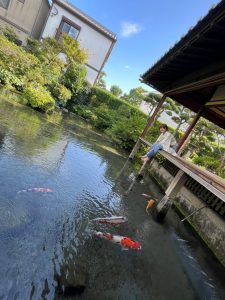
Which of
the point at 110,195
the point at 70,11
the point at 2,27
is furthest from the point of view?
the point at 70,11

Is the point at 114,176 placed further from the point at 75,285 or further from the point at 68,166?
the point at 75,285

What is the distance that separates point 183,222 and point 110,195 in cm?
229

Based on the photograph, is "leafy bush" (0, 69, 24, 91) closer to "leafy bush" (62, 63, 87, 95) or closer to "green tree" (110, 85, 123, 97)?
"leafy bush" (62, 63, 87, 95)

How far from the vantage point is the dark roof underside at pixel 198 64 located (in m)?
4.37

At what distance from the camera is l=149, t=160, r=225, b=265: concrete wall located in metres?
5.76

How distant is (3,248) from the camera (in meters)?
3.20

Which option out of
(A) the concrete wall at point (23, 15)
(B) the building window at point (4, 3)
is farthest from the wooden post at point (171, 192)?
(B) the building window at point (4, 3)

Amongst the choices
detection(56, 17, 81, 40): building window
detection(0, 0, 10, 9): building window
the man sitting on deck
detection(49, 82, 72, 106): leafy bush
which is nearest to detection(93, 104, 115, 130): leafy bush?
detection(49, 82, 72, 106): leafy bush

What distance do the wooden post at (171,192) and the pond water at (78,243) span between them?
0.34 meters

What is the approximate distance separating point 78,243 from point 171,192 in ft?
10.1

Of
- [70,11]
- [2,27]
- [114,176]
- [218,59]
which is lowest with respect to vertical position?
[114,176]

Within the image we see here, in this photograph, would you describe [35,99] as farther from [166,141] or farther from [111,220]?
[111,220]

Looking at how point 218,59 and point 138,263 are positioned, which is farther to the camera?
point 218,59

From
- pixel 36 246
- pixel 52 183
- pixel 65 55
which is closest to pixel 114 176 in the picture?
pixel 52 183
